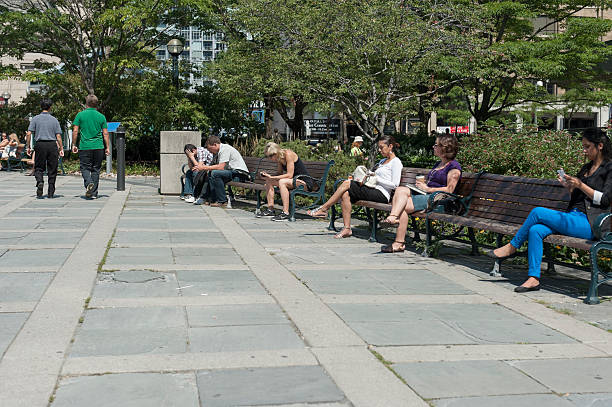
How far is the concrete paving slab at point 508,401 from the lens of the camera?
11.3 feet

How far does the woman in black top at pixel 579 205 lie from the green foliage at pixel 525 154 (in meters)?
3.68

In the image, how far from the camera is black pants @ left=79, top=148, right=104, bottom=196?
13930 mm

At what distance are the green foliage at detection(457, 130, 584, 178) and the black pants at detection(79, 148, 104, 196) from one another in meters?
6.84

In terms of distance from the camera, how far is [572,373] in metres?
3.98

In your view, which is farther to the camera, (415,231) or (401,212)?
(415,231)

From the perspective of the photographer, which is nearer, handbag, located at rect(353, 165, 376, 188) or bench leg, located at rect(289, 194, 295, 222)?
handbag, located at rect(353, 165, 376, 188)

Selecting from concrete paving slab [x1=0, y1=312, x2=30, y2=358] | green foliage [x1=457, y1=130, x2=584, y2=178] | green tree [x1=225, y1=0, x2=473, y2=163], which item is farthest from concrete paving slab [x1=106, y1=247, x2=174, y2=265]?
green tree [x1=225, y1=0, x2=473, y2=163]

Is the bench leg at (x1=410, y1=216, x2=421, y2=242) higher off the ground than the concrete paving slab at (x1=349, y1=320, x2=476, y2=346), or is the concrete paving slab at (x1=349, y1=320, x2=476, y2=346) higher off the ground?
the bench leg at (x1=410, y1=216, x2=421, y2=242)

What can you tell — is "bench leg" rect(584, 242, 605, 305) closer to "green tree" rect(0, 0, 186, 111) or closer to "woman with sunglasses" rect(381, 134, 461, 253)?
"woman with sunglasses" rect(381, 134, 461, 253)

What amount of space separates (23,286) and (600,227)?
4756 millimetres

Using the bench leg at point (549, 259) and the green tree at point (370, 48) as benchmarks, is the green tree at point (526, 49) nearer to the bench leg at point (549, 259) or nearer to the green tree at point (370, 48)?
the green tree at point (370, 48)

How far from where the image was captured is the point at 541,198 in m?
6.98

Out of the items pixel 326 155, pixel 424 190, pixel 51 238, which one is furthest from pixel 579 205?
pixel 326 155

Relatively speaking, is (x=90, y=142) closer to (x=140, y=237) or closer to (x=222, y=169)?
(x=222, y=169)
